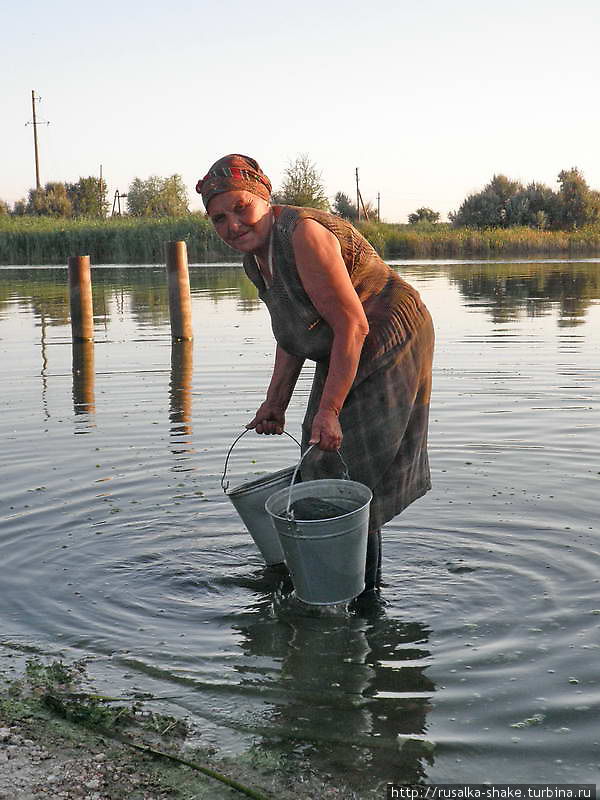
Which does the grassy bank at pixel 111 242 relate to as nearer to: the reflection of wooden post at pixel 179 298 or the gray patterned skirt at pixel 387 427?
the reflection of wooden post at pixel 179 298

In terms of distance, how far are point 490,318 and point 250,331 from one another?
4.38m

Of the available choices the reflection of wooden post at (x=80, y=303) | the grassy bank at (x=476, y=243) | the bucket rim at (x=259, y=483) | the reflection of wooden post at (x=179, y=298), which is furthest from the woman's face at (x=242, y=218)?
the grassy bank at (x=476, y=243)

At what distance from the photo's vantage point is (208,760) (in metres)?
3.16

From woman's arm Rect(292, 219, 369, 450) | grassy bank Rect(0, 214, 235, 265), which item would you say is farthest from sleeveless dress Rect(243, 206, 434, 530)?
grassy bank Rect(0, 214, 235, 265)

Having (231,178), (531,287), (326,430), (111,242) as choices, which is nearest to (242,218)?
(231,178)

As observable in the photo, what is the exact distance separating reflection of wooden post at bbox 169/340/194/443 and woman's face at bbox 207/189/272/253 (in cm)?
440

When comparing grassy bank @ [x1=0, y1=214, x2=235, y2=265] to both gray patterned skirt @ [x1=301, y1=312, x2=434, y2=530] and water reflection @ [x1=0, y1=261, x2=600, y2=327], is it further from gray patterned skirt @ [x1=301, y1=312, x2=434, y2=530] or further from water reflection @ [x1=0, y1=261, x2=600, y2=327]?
gray patterned skirt @ [x1=301, y1=312, x2=434, y2=530]

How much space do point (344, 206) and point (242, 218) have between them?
62763mm

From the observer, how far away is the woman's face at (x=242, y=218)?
4035mm

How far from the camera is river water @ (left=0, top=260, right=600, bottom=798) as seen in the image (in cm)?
341

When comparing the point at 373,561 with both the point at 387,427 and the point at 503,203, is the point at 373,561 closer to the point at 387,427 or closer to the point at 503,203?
the point at 387,427

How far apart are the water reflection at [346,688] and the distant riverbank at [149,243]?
37022 mm

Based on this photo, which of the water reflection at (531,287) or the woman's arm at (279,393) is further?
the water reflection at (531,287)

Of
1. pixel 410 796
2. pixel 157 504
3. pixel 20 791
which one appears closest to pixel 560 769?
pixel 410 796
